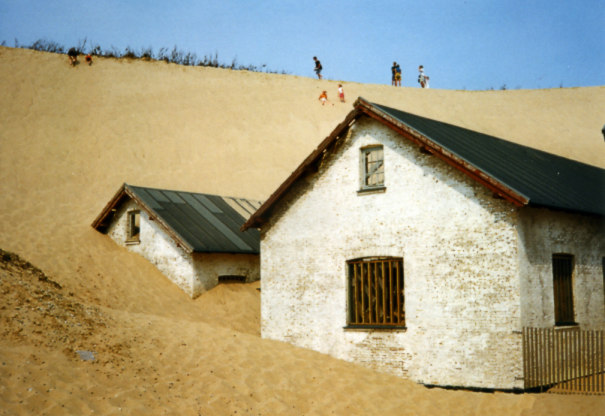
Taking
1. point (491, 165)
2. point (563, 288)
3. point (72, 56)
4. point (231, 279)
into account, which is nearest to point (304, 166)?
point (491, 165)

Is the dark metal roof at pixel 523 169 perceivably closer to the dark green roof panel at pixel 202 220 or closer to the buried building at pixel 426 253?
the buried building at pixel 426 253

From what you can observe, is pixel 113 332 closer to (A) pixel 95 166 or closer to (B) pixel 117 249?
(B) pixel 117 249

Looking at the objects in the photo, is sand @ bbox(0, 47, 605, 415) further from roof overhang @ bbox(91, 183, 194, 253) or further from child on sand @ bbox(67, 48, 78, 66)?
roof overhang @ bbox(91, 183, 194, 253)

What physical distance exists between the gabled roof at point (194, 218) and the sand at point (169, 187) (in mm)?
1538

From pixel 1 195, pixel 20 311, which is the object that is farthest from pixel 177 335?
pixel 1 195

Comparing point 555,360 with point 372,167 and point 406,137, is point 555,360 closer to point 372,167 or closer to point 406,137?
point 406,137

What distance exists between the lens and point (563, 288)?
15.6m

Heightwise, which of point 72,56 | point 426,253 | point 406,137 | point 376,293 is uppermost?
point 72,56

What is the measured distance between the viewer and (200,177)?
1581 inches

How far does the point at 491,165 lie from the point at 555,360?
14.9 feet

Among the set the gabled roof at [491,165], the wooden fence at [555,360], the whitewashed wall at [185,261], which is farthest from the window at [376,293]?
the whitewashed wall at [185,261]

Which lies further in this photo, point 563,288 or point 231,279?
point 231,279

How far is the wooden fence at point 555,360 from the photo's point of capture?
523 inches

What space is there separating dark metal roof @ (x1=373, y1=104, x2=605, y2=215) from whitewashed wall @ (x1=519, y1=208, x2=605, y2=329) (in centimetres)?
41
